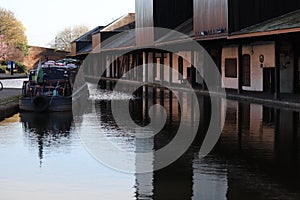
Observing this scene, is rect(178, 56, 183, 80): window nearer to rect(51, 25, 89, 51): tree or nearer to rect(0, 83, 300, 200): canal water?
rect(0, 83, 300, 200): canal water

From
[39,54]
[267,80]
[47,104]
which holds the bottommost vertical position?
[47,104]

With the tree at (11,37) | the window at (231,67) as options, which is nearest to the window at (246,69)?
the window at (231,67)

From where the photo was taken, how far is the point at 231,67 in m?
41.3

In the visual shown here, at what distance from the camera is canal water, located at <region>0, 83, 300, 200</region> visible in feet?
33.8

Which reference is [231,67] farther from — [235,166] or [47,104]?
[235,166]

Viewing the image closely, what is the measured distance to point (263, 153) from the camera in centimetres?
1404

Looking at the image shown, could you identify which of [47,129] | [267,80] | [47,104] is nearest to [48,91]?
[47,104]

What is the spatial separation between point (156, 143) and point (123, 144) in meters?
0.77

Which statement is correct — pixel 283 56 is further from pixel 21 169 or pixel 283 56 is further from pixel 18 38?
pixel 18 38

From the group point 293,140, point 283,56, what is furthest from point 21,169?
point 283,56

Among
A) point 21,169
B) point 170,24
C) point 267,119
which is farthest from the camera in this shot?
point 170,24

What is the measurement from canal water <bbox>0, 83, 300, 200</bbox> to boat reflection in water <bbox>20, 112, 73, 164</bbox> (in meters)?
0.03

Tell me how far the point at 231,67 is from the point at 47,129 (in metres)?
23.2

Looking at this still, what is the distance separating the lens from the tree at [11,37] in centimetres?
11081
